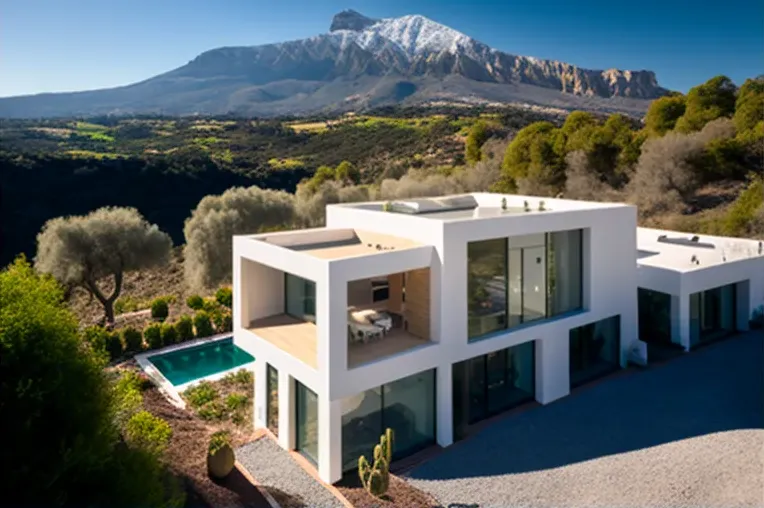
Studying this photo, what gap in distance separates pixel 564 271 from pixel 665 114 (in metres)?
33.2

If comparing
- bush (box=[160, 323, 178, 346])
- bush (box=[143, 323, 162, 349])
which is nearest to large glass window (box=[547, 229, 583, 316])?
bush (box=[160, 323, 178, 346])

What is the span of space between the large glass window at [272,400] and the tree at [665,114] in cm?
3776

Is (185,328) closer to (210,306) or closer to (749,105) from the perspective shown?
(210,306)

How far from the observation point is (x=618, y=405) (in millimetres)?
14016

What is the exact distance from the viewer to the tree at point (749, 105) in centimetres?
3550

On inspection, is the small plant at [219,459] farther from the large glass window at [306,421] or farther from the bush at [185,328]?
the bush at [185,328]

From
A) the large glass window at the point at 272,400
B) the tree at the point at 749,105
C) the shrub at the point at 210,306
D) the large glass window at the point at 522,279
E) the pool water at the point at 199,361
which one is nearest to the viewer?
the large glass window at the point at 522,279

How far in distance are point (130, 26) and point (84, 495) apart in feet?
60.2

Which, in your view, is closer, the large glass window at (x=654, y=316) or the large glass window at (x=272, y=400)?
the large glass window at (x=272, y=400)

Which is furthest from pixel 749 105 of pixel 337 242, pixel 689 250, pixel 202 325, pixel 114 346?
pixel 114 346

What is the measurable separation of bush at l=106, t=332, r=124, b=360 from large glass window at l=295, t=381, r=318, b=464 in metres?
11.1

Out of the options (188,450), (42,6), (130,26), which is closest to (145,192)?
(130,26)

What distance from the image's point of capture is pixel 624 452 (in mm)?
11828

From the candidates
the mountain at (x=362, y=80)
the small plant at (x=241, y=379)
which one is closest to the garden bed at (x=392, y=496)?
the small plant at (x=241, y=379)
